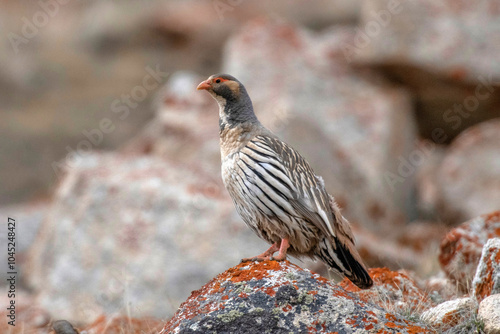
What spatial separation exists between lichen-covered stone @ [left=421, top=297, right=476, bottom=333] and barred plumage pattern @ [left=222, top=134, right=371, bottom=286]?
2.89ft

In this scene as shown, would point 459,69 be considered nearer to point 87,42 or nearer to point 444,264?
point 444,264

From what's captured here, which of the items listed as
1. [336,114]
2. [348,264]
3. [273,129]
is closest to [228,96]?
[348,264]

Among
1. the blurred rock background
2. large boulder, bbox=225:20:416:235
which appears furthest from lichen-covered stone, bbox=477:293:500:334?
large boulder, bbox=225:20:416:235

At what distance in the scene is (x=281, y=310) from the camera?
5426 mm

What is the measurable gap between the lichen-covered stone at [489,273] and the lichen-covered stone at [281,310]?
47.7 inches

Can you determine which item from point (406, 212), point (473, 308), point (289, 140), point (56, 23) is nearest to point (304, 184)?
point (473, 308)

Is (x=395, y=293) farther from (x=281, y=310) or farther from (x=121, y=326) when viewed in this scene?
(x=121, y=326)

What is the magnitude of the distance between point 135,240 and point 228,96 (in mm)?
4140

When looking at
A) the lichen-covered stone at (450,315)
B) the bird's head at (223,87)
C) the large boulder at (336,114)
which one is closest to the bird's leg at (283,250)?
the lichen-covered stone at (450,315)

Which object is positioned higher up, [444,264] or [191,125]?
[191,125]

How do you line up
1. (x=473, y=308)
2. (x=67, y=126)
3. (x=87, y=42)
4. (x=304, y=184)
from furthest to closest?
(x=87, y=42), (x=67, y=126), (x=304, y=184), (x=473, y=308)

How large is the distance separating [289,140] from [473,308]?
342 inches

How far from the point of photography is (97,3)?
38375mm

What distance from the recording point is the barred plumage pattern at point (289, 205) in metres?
6.96
